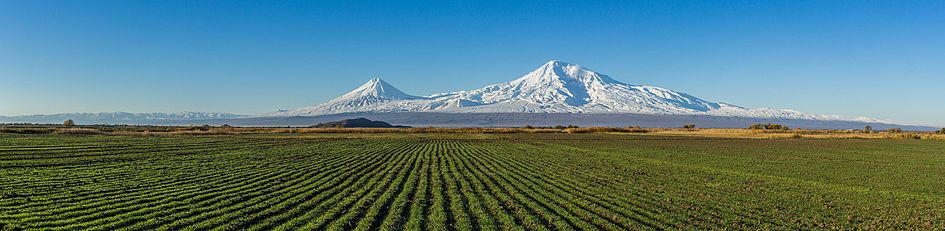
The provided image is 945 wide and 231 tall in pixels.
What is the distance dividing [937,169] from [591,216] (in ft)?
89.1

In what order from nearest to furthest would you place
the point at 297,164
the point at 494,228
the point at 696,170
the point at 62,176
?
1. the point at 494,228
2. the point at 62,176
3. the point at 696,170
4. the point at 297,164

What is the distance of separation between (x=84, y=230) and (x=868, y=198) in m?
22.7

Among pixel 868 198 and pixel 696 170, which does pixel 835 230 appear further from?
pixel 696 170

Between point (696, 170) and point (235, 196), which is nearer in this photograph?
point (235, 196)

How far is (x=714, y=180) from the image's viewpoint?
23203 millimetres

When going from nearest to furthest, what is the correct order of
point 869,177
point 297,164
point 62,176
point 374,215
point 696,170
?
point 374,215, point 62,176, point 869,177, point 696,170, point 297,164

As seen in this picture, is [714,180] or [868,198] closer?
[868,198]

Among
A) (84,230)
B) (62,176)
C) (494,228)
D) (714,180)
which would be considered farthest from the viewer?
(714,180)

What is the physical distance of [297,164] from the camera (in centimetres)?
2980

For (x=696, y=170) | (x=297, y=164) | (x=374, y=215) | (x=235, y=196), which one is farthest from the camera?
(x=297, y=164)

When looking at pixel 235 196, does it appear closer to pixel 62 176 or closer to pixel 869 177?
pixel 62 176

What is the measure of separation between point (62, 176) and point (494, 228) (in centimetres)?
1916

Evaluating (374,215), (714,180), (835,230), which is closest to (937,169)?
(714,180)

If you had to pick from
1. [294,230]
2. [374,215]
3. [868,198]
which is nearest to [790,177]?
[868,198]
